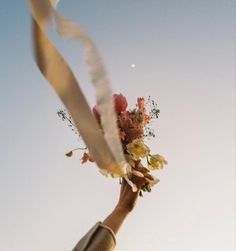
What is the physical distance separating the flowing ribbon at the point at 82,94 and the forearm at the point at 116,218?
1421 millimetres

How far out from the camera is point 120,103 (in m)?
3.22

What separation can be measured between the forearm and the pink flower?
845mm

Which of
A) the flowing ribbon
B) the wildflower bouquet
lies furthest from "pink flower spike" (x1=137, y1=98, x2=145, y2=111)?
the flowing ribbon

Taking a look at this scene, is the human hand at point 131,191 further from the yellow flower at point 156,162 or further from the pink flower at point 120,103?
the pink flower at point 120,103

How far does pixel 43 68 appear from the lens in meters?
1.13

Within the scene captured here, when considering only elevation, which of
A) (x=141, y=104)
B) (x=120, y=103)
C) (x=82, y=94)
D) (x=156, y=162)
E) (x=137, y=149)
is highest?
(x=82, y=94)

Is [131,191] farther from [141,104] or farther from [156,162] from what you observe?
[141,104]

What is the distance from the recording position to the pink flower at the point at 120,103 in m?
3.18

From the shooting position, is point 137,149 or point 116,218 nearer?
point 116,218

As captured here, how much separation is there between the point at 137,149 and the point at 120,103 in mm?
390

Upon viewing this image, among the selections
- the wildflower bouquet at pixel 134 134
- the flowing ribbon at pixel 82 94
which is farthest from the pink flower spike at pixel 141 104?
the flowing ribbon at pixel 82 94

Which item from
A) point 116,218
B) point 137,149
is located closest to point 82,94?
point 116,218

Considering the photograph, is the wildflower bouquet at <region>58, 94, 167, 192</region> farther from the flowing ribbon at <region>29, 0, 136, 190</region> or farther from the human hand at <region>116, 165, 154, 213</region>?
the flowing ribbon at <region>29, 0, 136, 190</region>

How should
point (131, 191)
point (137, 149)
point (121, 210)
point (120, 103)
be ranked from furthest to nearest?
point (120, 103)
point (137, 149)
point (131, 191)
point (121, 210)
